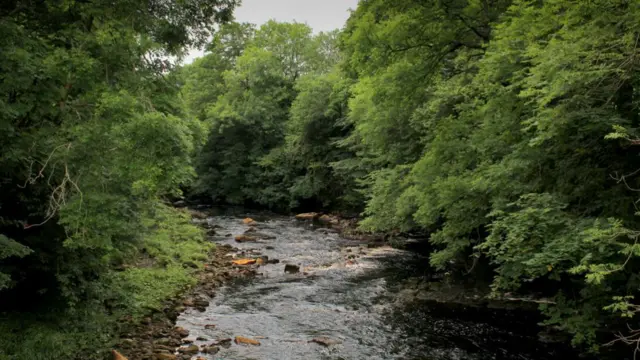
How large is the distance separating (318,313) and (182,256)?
6.01 meters

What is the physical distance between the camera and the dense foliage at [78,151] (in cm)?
566

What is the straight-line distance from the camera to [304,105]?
97.9 ft

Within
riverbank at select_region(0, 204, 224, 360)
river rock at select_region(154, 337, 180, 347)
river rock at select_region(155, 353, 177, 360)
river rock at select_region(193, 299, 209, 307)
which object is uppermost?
riverbank at select_region(0, 204, 224, 360)

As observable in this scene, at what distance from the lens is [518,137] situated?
869 cm

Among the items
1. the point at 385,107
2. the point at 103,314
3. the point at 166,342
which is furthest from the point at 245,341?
the point at 385,107

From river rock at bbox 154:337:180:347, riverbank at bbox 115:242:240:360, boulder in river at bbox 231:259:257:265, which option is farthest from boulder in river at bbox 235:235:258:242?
river rock at bbox 154:337:180:347

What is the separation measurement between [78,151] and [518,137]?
7.65 m

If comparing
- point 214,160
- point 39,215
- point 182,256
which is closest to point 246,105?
point 214,160

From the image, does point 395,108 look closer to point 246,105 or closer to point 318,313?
point 318,313

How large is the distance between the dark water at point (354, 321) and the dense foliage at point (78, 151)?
108 inches

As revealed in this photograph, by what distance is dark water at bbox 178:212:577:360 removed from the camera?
8500 mm

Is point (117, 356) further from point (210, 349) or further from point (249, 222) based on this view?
point (249, 222)

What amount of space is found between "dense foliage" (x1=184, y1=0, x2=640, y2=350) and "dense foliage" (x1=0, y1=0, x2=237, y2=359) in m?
5.35

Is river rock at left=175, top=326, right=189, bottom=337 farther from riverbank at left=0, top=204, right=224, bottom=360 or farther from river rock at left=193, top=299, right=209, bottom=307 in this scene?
river rock at left=193, top=299, right=209, bottom=307
